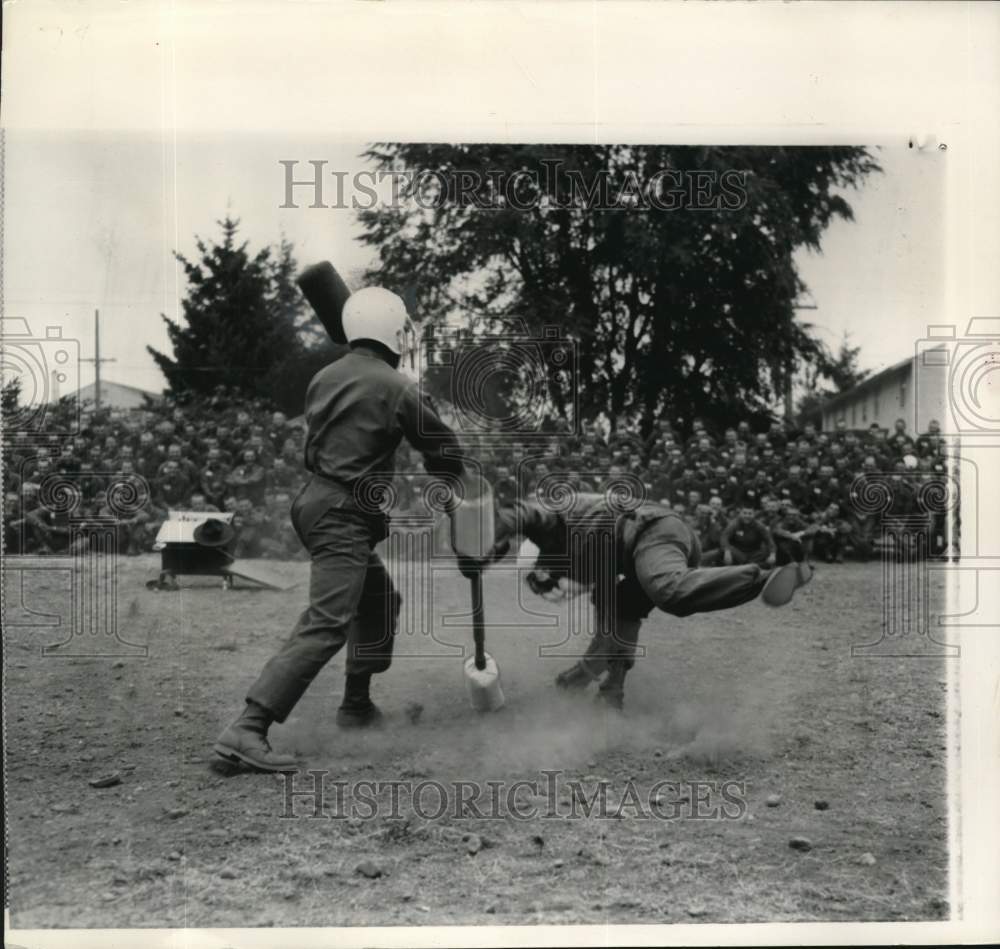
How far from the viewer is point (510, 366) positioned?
409 centimetres

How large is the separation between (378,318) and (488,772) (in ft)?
5.87

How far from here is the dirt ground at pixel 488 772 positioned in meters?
3.77

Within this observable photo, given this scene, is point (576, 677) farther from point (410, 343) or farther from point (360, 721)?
point (410, 343)

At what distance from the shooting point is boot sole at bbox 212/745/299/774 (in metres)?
3.85

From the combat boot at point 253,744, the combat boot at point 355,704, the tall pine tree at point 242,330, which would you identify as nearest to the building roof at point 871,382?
the tall pine tree at point 242,330

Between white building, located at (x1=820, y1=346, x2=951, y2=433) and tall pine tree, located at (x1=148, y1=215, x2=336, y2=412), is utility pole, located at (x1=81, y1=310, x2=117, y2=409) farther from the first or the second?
white building, located at (x1=820, y1=346, x2=951, y2=433)

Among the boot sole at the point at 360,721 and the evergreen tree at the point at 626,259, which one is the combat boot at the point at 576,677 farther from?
the evergreen tree at the point at 626,259

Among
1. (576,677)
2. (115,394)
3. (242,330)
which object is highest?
→ (242,330)

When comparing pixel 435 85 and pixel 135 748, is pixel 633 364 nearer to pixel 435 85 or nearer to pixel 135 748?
pixel 435 85

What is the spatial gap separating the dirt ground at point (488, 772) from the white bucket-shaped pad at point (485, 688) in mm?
41

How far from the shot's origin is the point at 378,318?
3.99m

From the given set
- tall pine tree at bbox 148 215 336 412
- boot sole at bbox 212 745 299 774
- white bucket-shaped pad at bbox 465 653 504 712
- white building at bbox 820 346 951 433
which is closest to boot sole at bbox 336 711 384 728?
boot sole at bbox 212 745 299 774

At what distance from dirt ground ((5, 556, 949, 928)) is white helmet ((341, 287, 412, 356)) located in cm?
96

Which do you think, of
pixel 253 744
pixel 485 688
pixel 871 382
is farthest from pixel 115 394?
pixel 871 382
